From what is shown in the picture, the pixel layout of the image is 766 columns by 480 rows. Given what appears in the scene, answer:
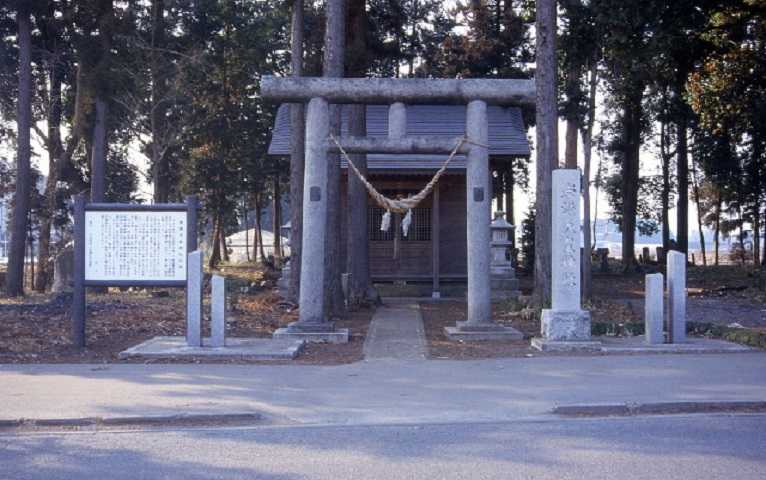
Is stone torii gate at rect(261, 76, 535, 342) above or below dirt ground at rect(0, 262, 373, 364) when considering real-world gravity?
above

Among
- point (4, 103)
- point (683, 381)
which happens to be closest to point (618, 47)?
point (683, 381)

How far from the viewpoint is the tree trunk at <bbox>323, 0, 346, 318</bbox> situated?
18984 millimetres

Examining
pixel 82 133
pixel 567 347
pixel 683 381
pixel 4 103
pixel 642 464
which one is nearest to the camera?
pixel 642 464

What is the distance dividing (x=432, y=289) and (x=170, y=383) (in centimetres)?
1669

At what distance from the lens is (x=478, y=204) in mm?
15242

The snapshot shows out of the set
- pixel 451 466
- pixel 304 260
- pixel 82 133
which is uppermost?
pixel 82 133

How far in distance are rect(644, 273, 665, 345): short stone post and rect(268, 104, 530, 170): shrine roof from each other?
11778 mm

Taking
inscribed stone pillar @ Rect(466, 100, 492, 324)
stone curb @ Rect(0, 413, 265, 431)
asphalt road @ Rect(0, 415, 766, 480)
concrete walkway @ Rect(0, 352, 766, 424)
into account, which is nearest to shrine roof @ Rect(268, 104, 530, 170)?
inscribed stone pillar @ Rect(466, 100, 492, 324)

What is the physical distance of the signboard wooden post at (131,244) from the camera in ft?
45.2

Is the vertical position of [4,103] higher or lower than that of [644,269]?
higher

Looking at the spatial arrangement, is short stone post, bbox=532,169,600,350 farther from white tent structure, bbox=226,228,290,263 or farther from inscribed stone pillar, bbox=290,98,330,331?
white tent structure, bbox=226,228,290,263

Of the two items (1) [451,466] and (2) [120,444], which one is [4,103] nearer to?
(2) [120,444]

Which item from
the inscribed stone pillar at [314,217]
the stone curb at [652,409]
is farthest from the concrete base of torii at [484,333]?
the stone curb at [652,409]

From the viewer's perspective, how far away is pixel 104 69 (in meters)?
26.7
